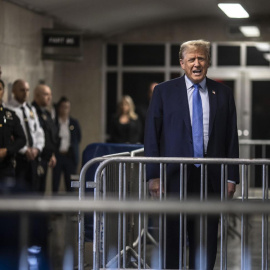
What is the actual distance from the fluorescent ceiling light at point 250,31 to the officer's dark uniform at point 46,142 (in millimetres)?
6422

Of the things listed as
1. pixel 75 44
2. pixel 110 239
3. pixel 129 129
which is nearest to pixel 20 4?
pixel 75 44

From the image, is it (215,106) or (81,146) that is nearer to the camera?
(215,106)

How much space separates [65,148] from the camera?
1484 centimetres

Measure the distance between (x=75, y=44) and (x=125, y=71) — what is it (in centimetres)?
557

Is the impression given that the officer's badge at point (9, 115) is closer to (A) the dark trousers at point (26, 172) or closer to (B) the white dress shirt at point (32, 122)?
(B) the white dress shirt at point (32, 122)

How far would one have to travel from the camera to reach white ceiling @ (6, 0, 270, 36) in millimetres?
16641

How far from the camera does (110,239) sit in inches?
285

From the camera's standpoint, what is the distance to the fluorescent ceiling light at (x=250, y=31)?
60.0 feet

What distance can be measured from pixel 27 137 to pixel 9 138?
1035mm

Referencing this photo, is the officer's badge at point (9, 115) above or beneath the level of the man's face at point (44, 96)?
beneath

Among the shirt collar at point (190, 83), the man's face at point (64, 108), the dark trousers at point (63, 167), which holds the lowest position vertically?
the dark trousers at point (63, 167)

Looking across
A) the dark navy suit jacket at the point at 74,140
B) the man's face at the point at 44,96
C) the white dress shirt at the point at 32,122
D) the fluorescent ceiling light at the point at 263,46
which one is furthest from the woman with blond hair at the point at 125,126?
the fluorescent ceiling light at the point at 263,46

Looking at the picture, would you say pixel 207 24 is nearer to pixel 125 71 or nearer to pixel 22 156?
pixel 125 71

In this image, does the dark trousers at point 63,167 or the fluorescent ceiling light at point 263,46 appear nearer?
the dark trousers at point 63,167
